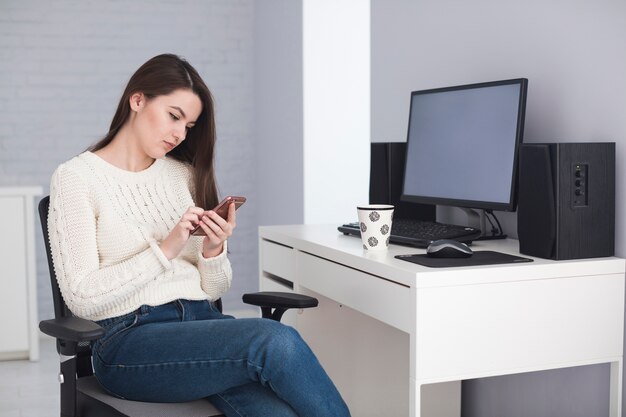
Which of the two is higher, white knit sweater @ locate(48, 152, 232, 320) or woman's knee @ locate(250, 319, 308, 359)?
white knit sweater @ locate(48, 152, 232, 320)

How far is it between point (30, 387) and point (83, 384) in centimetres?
179

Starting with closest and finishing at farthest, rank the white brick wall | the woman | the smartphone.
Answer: the woman, the smartphone, the white brick wall

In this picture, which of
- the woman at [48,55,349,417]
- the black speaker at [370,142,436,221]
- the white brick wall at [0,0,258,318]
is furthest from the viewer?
the white brick wall at [0,0,258,318]

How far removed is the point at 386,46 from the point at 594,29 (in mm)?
1112

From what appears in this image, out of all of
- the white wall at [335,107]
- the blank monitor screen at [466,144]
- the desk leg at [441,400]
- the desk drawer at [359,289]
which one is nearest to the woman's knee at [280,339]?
the desk drawer at [359,289]

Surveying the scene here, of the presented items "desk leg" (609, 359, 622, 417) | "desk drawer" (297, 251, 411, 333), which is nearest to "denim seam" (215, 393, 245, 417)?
"desk drawer" (297, 251, 411, 333)

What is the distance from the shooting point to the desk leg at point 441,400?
248cm

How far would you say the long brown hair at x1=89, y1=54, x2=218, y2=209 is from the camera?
1.94 m

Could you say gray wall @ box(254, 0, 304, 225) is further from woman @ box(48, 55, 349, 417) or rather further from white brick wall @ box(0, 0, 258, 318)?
woman @ box(48, 55, 349, 417)

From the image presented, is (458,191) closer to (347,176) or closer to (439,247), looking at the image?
(439,247)

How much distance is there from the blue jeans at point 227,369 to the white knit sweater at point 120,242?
0.12 m

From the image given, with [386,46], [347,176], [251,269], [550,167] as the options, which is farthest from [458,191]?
[251,269]

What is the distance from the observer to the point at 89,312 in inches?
69.6

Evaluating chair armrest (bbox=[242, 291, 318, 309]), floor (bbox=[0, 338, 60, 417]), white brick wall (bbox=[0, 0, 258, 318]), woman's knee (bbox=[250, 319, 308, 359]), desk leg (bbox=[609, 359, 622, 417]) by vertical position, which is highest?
white brick wall (bbox=[0, 0, 258, 318])
